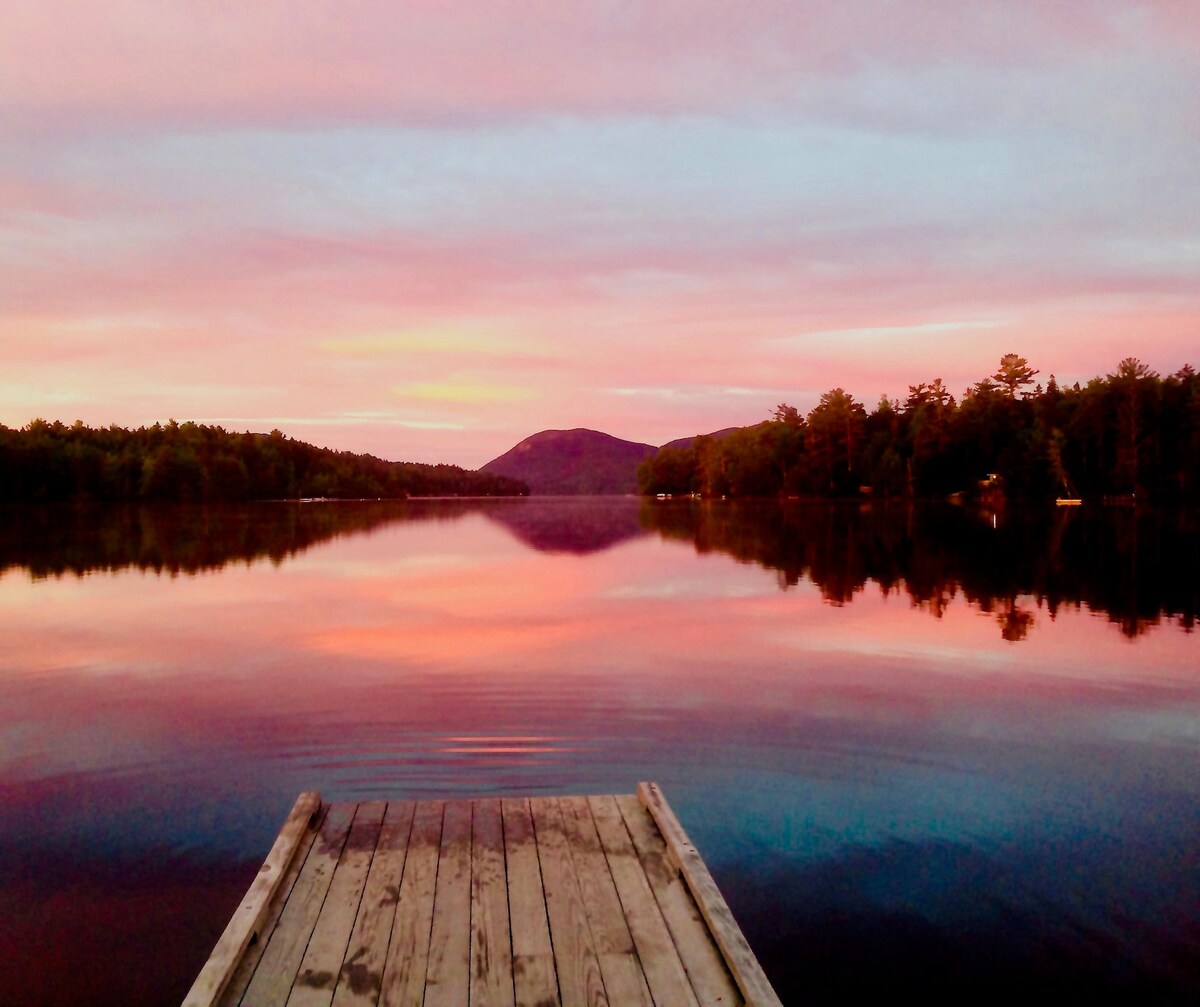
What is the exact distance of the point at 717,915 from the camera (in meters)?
5.28

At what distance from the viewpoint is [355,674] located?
1434 cm

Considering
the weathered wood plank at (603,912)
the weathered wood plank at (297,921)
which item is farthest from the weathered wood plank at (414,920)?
the weathered wood plank at (603,912)

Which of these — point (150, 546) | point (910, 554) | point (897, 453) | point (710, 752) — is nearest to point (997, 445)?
point (897, 453)

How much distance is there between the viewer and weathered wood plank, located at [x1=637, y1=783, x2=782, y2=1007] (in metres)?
4.59

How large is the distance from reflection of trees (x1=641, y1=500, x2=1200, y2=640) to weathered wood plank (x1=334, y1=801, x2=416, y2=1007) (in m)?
14.0

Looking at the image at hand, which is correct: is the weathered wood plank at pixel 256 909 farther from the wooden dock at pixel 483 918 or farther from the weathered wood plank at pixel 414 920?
the weathered wood plank at pixel 414 920

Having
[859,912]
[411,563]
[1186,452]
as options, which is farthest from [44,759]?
[1186,452]

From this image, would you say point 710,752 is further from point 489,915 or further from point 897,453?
point 897,453

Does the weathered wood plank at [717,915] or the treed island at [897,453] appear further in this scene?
the treed island at [897,453]

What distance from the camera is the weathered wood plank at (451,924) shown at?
184 inches

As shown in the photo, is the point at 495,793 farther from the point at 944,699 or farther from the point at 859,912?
the point at 944,699

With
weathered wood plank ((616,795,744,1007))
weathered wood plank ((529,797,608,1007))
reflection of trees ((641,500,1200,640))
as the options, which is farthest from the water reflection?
weathered wood plank ((529,797,608,1007))

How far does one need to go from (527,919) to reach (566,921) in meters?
0.22

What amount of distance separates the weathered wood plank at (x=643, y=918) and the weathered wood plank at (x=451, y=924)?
0.91 meters
